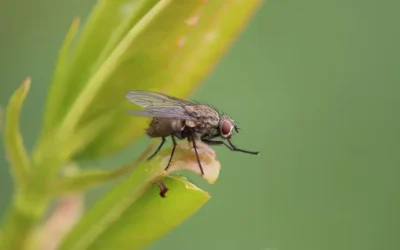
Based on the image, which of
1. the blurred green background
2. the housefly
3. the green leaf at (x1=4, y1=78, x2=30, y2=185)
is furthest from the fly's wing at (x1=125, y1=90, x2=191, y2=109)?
the blurred green background

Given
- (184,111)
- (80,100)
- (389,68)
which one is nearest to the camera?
(80,100)

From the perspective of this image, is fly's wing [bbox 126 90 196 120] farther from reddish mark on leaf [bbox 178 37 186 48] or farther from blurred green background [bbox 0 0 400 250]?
blurred green background [bbox 0 0 400 250]

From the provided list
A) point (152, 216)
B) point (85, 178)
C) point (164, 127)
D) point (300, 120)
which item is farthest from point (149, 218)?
point (300, 120)

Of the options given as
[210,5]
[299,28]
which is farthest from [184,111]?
[299,28]

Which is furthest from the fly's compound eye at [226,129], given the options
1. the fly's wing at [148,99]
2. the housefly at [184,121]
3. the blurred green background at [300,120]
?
the blurred green background at [300,120]

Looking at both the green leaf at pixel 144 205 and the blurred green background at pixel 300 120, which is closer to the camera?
the green leaf at pixel 144 205

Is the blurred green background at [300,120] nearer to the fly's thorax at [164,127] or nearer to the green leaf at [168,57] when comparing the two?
the fly's thorax at [164,127]

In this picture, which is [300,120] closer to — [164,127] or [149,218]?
[164,127]

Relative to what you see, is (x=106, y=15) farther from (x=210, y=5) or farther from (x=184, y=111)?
(x=184, y=111)
